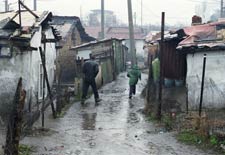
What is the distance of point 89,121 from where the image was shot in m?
13.1

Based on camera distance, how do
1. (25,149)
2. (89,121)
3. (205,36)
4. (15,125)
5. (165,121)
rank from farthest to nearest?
1. (205,36)
2. (89,121)
3. (165,121)
4. (25,149)
5. (15,125)

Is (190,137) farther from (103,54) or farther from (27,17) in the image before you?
(103,54)

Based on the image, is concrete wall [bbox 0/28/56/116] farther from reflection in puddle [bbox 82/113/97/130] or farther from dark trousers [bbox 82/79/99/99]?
dark trousers [bbox 82/79/99/99]

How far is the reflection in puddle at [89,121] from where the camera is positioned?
39.9 ft

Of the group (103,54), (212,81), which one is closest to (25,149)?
(212,81)

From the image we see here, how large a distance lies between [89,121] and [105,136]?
2.35 metres

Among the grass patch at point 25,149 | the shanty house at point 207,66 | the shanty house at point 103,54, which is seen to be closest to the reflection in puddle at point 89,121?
the grass patch at point 25,149

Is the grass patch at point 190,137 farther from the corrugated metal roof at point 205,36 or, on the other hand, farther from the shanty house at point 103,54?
the shanty house at point 103,54

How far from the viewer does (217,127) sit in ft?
33.1

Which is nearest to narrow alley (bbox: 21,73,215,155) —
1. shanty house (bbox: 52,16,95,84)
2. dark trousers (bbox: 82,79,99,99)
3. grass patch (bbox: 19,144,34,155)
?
grass patch (bbox: 19,144,34,155)

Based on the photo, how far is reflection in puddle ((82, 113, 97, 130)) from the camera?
39.9 ft

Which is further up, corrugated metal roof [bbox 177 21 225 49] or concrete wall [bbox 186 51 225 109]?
corrugated metal roof [bbox 177 21 225 49]

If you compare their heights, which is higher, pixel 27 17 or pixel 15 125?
pixel 27 17

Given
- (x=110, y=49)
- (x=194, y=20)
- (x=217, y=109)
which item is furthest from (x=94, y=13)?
(x=217, y=109)
